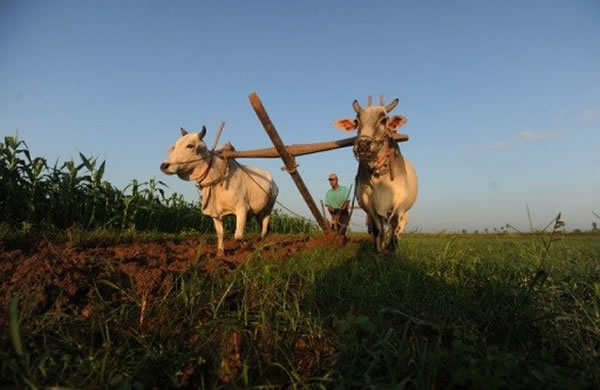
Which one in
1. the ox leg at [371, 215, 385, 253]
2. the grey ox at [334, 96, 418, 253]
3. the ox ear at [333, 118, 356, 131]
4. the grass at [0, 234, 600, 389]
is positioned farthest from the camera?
the ox leg at [371, 215, 385, 253]

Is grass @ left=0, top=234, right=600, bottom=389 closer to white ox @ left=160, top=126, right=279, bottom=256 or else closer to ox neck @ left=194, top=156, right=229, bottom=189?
white ox @ left=160, top=126, right=279, bottom=256

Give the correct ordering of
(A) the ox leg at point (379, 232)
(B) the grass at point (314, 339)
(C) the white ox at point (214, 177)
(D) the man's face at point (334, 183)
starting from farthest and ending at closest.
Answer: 1. (D) the man's face at point (334, 183)
2. (C) the white ox at point (214, 177)
3. (A) the ox leg at point (379, 232)
4. (B) the grass at point (314, 339)

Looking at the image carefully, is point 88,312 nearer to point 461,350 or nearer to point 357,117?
point 461,350

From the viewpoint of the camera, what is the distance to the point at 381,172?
5.52m

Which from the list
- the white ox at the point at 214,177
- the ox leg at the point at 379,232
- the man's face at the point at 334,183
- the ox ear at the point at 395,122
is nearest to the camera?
the ox ear at the point at 395,122

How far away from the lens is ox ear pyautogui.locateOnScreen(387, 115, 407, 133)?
527 centimetres

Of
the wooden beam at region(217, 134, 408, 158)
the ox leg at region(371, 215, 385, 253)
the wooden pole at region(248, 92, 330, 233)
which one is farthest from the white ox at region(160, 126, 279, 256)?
the ox leg at region(371, 215, 385, 253)

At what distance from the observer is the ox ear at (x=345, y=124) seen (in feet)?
18.6

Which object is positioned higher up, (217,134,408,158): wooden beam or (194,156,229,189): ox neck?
(217,134,408,158): wooden beam

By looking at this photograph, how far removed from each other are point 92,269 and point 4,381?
1402 millimetres

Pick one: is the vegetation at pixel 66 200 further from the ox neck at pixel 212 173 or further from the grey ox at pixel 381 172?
the grey ox at pixel 381 172

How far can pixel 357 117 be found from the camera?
5484 mm

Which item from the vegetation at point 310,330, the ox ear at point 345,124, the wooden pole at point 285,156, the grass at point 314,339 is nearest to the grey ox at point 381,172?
the ox ear at point 345,124

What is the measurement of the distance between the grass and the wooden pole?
117 inches
